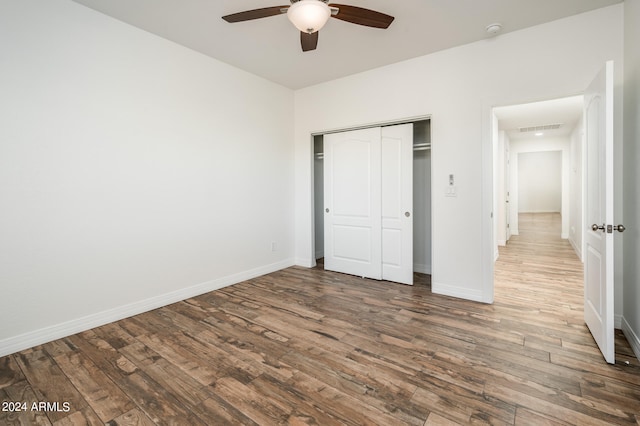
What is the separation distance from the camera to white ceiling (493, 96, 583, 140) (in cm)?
488

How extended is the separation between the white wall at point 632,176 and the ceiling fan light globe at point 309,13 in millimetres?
2500

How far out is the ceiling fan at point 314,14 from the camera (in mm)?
2072

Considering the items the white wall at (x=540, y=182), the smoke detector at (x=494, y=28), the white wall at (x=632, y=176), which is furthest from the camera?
the white wall at (x=540, y=182)

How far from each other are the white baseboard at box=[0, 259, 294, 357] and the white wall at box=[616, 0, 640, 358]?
13.2ft

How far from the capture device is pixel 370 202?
14.1ft

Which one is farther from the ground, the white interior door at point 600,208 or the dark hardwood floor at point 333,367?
the white interior door at point 600,208

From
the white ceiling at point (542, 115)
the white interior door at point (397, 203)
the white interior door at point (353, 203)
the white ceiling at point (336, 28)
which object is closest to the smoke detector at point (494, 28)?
the white ceiling at point (336, 28)

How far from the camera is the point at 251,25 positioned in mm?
2971

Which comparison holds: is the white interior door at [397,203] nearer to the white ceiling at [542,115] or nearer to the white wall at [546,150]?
the white ceiling at [542,115]

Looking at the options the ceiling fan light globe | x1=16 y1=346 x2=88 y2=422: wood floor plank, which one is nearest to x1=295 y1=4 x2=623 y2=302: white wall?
the ceiling fan light globe

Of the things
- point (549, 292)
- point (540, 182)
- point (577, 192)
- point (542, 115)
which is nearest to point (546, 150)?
point (577, 192)

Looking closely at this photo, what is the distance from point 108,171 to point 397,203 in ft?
11.0

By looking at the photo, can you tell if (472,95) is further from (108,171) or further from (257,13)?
(108,171)

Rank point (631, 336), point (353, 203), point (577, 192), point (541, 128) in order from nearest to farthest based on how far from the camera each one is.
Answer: point (631, 336) → point (353, 203) → point (577, 192) → point (541, 128)
